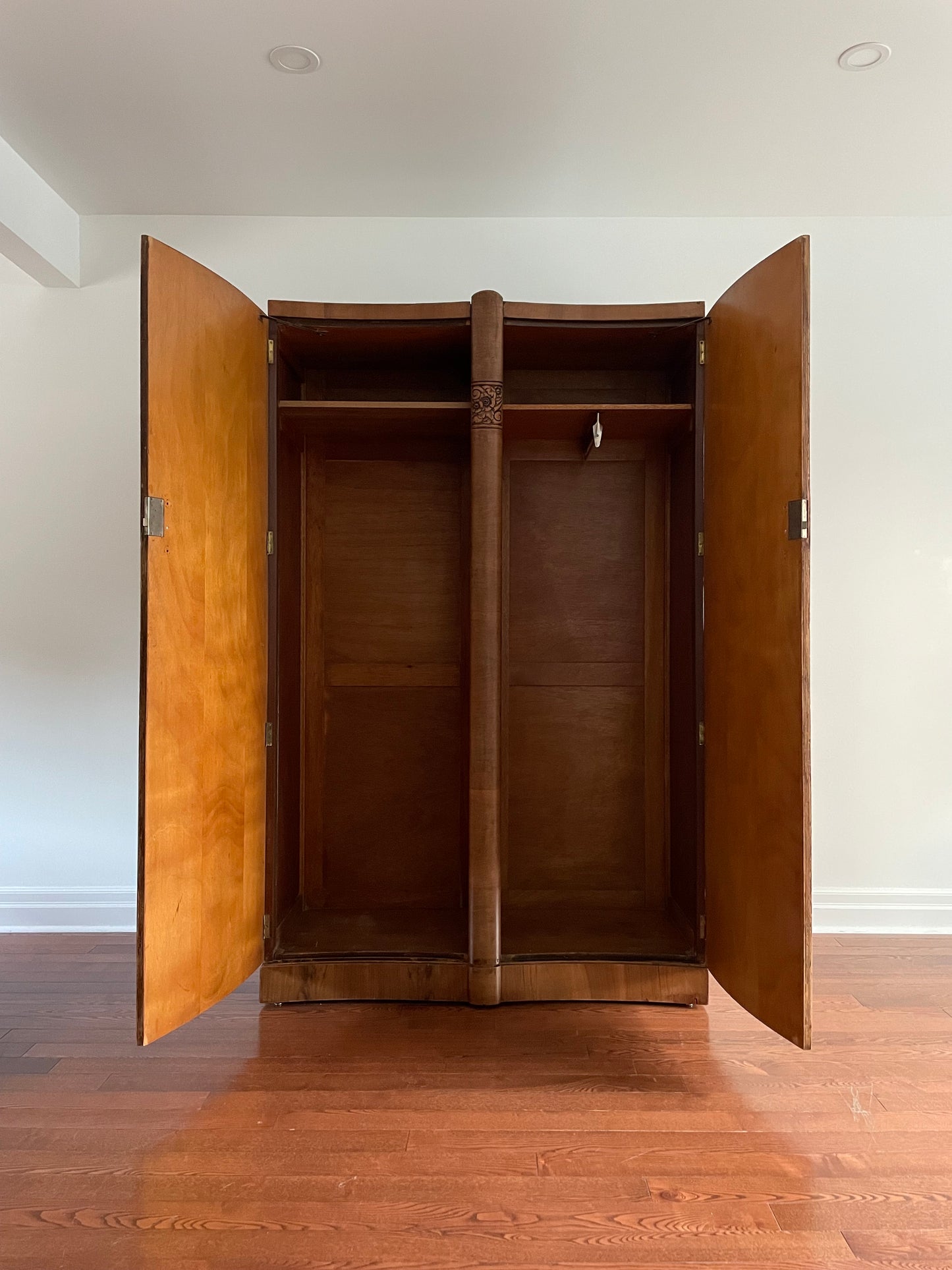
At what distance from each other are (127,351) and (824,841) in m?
3.27

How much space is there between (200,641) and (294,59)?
162 centimetres

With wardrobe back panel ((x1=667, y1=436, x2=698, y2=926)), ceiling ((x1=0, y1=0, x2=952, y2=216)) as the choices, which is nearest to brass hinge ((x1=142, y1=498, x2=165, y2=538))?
ceiling ((x1=0, y1=0, x2=952, y2=216))

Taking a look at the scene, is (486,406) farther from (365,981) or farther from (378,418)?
A: (365,981)

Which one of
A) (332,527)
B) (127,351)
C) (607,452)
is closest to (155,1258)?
(332,527)

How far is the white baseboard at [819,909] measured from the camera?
2959 millimetres

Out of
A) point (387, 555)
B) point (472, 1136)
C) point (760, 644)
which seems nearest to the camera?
point (472, 1136)

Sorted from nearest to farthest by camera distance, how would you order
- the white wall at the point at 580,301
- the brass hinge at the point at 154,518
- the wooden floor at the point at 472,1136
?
the wooden floor at the point at 472,1136 → the brass hinge at the point at 154,518 → the white wall at the point at 580,301

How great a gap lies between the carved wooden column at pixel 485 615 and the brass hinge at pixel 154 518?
86cm

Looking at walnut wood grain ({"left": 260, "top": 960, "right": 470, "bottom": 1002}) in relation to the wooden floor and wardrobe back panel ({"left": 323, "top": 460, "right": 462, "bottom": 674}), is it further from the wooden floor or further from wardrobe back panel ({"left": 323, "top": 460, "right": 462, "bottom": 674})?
wardrobe back panel ({"left": 323, "top": 460, "right": 462, "bottom": 674})

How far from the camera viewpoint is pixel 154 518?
1.84 m

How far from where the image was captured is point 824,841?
9.77ft

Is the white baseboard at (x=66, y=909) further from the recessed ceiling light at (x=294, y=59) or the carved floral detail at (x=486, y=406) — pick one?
the recessed ceiling light at (x=294, y=59)

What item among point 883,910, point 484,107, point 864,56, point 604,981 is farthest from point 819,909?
point 484,107

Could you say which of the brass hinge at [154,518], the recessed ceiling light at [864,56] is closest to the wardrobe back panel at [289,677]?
the brass hinge at [154,518]
